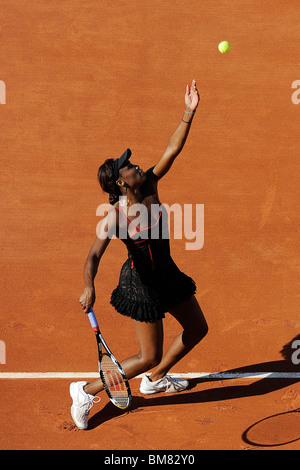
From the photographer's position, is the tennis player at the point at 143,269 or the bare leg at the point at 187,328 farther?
the bare leg at the point at 187,328

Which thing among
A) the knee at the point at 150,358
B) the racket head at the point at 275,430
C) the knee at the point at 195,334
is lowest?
the racket head at the point at 275,430

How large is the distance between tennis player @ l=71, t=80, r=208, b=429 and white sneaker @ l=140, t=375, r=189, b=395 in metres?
0.48

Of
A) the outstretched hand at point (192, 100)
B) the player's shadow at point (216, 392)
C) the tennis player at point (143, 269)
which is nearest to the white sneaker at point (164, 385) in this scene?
the player's shadow at point (216, 392)

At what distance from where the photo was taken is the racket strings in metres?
5.47

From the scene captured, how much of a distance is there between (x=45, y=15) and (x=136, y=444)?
7445 mm

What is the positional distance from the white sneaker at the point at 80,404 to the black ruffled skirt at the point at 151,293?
884 millimetres

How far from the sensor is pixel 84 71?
9875 millimetres

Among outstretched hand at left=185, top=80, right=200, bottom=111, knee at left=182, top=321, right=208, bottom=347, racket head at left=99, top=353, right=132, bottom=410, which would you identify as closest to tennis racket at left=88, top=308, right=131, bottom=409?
racket head at left=99, top=353, right=132, bottom=410

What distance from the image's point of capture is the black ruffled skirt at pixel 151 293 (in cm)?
549

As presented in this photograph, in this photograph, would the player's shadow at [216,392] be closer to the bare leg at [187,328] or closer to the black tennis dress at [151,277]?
the bare leg at [187,328]

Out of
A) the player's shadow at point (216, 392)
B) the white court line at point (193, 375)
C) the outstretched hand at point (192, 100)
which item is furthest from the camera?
the white court line at point (193, 375)

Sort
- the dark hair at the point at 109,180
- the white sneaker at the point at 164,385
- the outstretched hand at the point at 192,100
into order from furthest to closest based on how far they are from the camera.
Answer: the white sneaker at the point at 164,385 → the outstretched hand at the point at 192,100 → the dark hair at the point at 109,180

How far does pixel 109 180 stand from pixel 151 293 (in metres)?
1.06
